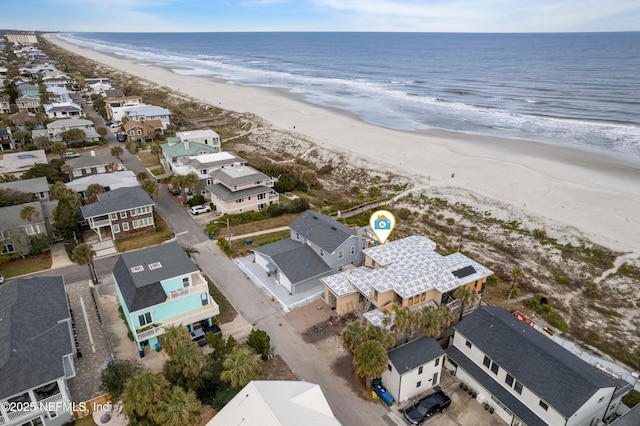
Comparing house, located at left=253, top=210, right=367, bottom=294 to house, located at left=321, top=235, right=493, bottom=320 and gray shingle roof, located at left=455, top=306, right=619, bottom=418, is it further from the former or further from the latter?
gray shingle roof, located at left=455, top=306, right=619, bottom=418

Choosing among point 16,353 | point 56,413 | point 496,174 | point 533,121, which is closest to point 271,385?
point 56,413

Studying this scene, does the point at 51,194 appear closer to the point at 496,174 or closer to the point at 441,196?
the point at 441,196

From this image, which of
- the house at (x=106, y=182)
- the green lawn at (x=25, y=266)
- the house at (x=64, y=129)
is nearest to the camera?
the green lawn at (x=25, y=266)

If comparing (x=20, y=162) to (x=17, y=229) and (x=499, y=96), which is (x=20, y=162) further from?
(x=499, y=96)

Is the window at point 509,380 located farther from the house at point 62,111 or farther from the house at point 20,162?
the house at point 62,111

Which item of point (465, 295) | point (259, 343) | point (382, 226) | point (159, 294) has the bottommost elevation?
point (259, 343)

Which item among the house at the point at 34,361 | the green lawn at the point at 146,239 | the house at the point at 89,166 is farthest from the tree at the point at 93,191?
the house at the point at 34,361

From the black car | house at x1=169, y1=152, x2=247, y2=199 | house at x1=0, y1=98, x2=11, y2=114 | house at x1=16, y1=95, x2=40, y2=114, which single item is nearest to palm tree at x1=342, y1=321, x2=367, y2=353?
the black car

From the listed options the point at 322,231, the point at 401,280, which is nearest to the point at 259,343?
the point at 401,280
